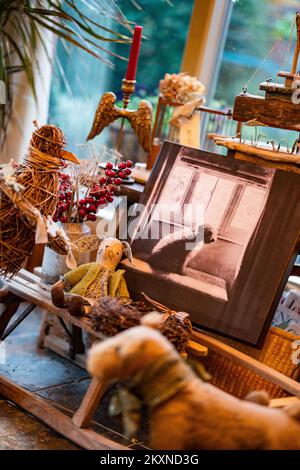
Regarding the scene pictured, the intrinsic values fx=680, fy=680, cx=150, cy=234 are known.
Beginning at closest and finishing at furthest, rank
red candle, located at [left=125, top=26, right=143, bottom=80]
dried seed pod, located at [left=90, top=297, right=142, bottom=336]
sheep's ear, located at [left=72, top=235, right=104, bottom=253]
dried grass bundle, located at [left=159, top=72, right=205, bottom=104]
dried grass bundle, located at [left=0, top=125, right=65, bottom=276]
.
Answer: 1. dried seed pod, located at [left=90, top=297, right=142, bottom=336]
2. dried grass bundle, located at [left=0, top=125, right=65, bottom=276]
3. sheep's ear, located at [left=72, top=235, right=104, bottom=253]
4. red candle, located at [left=125, top=26, right=143, bottom=80]
5. dried grass bundle, located at [left=159, top=72, right=205, bottom=104]

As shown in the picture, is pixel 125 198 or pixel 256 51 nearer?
pixel 125 198

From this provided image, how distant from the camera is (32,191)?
198cm

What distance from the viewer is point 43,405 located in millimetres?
2023

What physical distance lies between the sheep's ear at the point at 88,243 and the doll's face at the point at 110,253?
0.07m

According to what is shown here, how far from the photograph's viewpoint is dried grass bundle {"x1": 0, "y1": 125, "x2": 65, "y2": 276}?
1943 millimetres

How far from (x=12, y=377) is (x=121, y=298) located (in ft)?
2.17

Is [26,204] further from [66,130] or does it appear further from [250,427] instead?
[66,130]

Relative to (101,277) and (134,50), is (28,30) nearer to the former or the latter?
(134,50)

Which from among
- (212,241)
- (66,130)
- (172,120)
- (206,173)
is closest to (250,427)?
(212,241)

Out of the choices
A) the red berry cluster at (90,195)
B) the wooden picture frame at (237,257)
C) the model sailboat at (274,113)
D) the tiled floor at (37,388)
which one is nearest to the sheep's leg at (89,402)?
the tiled floor at (37,388)

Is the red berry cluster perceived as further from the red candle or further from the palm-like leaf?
the palm-like leaf

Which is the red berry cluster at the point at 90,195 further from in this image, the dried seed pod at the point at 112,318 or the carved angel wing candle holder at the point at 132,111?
the dried seed pod at the point at 112,318

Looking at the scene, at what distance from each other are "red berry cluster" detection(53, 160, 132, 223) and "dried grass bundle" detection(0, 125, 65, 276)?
0.63 ft

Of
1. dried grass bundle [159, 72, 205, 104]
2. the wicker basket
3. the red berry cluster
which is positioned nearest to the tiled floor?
the wicker basket
